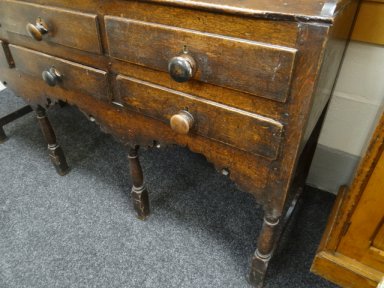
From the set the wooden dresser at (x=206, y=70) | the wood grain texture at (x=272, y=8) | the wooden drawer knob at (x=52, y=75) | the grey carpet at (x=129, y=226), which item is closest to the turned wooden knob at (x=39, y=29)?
the wooden dresser at (x=206, y=70)

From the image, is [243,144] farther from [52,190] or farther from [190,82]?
[52,190]

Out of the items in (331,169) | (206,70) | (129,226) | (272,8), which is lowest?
(129,226)

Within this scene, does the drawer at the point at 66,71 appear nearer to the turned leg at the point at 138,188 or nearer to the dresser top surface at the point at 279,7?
the turned leg at the point at 138,188

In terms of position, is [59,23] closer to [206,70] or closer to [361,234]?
[206,70]

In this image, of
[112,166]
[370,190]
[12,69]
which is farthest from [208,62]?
[112,166]

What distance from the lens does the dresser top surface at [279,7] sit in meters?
0.47

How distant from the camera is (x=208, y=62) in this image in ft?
1.94

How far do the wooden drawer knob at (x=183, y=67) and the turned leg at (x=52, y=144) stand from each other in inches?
29.7

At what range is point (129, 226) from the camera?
1133mm

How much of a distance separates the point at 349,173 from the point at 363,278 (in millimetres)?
419

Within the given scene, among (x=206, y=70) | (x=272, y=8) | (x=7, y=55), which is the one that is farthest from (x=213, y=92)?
(x=7, y=55)

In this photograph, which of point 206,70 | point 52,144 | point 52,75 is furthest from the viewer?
point 52,144

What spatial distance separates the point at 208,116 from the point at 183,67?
0.41ft

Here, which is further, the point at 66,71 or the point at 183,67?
the point at 66,71
